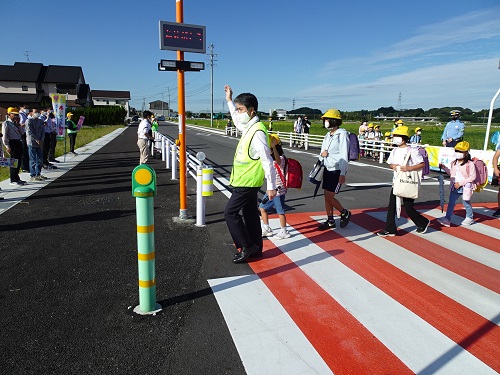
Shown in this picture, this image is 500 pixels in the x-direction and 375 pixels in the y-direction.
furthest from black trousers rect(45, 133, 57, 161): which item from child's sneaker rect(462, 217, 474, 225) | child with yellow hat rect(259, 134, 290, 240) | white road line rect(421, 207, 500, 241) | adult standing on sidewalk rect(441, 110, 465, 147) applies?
adult standing on sidewalk rect(441, 110, 465, 147)

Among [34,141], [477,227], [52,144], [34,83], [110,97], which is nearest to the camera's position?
[477,227]

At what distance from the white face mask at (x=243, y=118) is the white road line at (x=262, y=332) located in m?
1.99

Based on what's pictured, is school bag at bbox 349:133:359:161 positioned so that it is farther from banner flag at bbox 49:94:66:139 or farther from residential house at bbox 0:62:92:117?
residential house at bbox 0:62:92:117

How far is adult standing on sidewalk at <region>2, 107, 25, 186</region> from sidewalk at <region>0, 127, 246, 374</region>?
2067 millimetres

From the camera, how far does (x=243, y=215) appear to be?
A: 4.55 meters

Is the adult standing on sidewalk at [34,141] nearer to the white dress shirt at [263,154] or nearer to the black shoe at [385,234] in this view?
the white dress shirt at [263,154]

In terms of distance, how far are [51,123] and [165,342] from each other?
12.2 m

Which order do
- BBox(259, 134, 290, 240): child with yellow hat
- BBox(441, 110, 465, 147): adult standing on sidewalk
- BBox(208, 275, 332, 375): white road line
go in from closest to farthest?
BBox(208, 275, 332, 375): white road line
BBox(259, 134, 290, 240): child with yellow hat
BBox(441, 110, 465, 147): adult standing on sidewalk

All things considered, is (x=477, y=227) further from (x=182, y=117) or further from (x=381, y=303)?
(x=182, y=117)

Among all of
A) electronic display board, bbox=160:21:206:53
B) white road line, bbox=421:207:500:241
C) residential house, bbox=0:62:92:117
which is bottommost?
white road line, bbox=421:207:500:241

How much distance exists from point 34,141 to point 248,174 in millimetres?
7774

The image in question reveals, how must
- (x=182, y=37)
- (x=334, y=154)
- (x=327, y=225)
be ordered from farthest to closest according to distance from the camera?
(x=327, y=225), (x=334, y=154), (x=182, y=37)

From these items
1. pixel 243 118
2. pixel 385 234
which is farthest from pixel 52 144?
pixel 385 234

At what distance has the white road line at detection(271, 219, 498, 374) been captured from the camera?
9.00 ft
